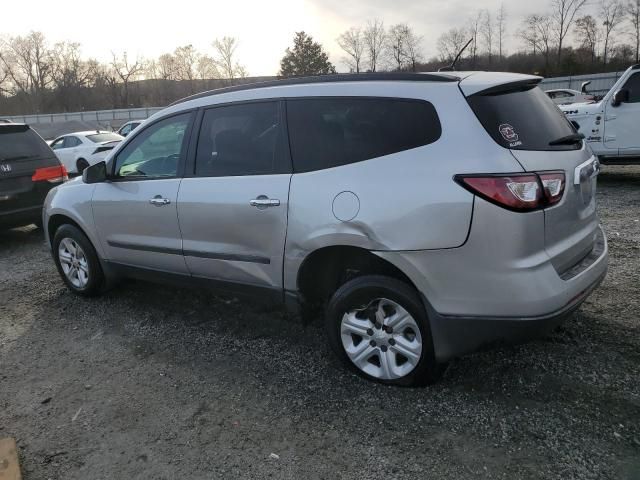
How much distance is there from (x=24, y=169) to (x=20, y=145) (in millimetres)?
401

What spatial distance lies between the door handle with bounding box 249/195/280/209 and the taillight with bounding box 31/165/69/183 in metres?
5.53

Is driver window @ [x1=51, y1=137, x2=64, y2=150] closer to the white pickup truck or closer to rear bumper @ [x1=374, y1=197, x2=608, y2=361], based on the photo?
the white pickup truck

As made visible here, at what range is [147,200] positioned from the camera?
13.7 ft

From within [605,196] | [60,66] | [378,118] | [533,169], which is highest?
[60,66]

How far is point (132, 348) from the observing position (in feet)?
13.1

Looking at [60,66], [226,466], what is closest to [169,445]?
[226,466]

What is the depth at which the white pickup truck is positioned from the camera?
29.9 feet

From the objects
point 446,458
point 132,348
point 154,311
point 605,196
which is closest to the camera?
point 446,458

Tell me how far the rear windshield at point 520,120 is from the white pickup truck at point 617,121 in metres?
6.83

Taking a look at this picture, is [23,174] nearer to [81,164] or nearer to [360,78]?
[360,78]

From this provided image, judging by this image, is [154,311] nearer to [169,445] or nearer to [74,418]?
[74,418]

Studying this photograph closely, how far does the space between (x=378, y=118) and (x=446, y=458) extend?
6.12 ft

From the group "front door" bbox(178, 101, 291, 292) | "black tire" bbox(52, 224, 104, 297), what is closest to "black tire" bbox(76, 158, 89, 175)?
"black tire" bbox(52, 224, 104, 297)

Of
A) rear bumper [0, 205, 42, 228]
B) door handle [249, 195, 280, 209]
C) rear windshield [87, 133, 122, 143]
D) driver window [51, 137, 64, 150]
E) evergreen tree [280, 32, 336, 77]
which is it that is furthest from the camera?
evergreen tree [280, 32, 336, 77]
